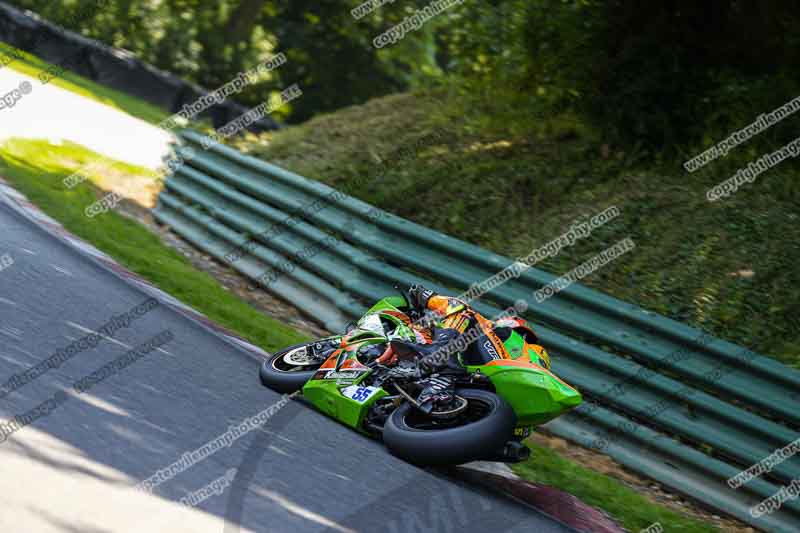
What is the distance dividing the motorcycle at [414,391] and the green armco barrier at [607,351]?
1.55m

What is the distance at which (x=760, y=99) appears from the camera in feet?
36.0

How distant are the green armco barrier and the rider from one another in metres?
1.54

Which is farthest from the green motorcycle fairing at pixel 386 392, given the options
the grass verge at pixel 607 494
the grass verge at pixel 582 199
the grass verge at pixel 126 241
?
the grass verge at pixel 582 199

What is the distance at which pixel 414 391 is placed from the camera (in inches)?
259

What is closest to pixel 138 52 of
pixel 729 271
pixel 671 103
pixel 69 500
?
pixel 671 103

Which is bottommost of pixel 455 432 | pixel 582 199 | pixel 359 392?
pixel 359 392

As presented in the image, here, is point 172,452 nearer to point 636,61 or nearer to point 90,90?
point 636,61

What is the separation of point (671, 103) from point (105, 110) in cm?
1325

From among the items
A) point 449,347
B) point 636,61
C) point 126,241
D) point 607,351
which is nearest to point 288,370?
point 449,347

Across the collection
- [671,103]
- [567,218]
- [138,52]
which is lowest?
[138,52]

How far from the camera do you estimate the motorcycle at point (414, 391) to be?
6.00m

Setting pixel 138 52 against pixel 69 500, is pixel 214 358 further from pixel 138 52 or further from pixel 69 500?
pixel 138 52

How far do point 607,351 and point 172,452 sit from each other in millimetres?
4345

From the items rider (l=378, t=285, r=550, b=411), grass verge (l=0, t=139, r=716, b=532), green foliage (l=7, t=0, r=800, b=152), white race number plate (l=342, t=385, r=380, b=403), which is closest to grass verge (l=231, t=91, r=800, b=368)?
green foliage (l=7, t=0, r=800, b=152)
